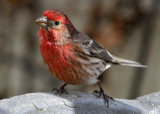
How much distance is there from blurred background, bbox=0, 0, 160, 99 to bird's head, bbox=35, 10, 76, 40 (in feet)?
7.94

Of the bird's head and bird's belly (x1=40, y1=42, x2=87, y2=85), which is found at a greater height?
the bird's head

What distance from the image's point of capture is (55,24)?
3.77 m

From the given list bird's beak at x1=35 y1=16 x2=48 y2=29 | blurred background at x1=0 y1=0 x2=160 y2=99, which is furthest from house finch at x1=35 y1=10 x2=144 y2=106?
blurred background at x1=0 y1=0 x2=160 y2=99

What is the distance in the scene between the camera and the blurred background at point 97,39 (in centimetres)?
625

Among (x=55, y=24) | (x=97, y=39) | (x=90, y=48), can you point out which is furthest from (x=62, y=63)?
(x=97, y=39)

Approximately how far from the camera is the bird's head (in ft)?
12.1

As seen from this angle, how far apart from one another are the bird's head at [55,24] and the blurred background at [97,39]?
242cm

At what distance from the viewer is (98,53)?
4289 millimetres

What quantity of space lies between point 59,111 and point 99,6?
11.7ft

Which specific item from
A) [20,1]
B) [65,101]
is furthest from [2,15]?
[65,101]

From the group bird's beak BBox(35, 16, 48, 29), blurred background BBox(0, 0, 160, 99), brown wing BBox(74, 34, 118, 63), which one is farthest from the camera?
blurred background BBox(0, 0, 160, 99)

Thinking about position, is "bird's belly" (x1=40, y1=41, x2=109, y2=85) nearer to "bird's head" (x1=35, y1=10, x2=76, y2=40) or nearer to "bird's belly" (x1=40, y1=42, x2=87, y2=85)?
"bird's belly" (x1=40, y1=42, x2=87, y2=85)

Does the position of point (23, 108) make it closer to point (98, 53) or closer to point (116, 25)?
point (98, 53)

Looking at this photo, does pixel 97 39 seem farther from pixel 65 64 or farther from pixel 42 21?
pixel 42 21
